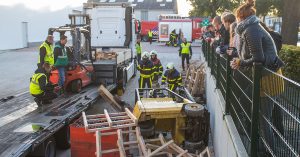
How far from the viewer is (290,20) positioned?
48.1 feet

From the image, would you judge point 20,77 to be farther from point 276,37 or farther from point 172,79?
point 276,37

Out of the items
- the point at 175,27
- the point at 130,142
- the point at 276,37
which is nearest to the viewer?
the point at 276,37

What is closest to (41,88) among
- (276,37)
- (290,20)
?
(276,37)

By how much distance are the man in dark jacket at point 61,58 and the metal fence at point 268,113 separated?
6344 millimetres

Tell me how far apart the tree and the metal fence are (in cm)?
1082

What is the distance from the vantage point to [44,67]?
29.2 ft

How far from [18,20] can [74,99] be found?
2327cm

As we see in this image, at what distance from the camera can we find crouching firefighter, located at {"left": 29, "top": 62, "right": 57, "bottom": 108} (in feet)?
27.6

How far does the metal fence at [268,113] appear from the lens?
2791 millimetres

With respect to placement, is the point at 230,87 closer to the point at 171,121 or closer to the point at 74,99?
the point at 171,121

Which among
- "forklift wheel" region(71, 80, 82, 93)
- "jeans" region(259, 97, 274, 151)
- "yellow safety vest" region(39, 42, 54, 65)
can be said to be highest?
"yellow safety vest" region(39, 42, 54, 65)

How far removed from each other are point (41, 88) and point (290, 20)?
10356 mm

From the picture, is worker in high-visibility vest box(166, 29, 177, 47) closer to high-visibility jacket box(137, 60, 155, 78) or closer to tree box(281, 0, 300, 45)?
tree box(281, 0, 300, 45)

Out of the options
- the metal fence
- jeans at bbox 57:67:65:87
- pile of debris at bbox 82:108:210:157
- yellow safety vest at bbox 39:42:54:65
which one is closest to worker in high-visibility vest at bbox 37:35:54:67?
yellow safety vest at bbox 39:42:54:65
